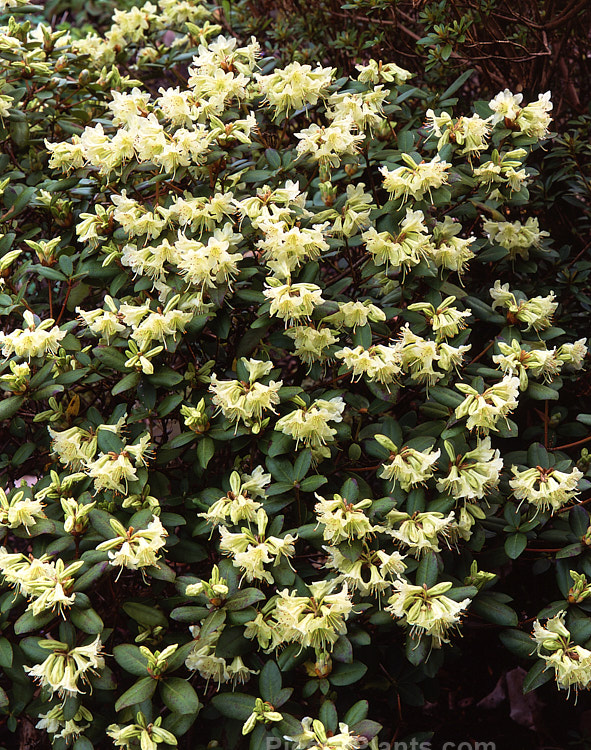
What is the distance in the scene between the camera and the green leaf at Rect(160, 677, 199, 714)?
142 centimetres

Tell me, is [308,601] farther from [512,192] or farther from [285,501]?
[512,192]

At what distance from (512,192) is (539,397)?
1.99 ft

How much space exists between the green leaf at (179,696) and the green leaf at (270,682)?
134 mm

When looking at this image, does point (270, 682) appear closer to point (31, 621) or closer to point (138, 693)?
point (138, 693)

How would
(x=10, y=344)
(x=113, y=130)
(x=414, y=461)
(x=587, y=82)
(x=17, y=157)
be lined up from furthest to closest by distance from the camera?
(x=587, y=82) < (x=17, y=157) < (x=113, y=130) < (x=10, y=344) < (x=414, y=461)

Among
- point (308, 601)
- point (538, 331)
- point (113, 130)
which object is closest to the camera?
point (308, 601)

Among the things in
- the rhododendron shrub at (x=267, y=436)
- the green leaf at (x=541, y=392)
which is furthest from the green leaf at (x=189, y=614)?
the green leaf at (x=541, y=392)

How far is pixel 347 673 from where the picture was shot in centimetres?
151

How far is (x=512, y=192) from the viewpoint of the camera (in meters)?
1.97

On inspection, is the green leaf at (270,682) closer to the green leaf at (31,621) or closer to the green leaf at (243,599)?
the green leaf at (243,599)

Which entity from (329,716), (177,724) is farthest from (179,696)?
(329,716)

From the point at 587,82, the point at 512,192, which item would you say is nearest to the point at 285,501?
the point at 512,192

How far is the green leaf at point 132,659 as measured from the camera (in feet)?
4.82

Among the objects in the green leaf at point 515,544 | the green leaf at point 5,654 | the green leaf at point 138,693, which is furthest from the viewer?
the green leaf at point 515,544
